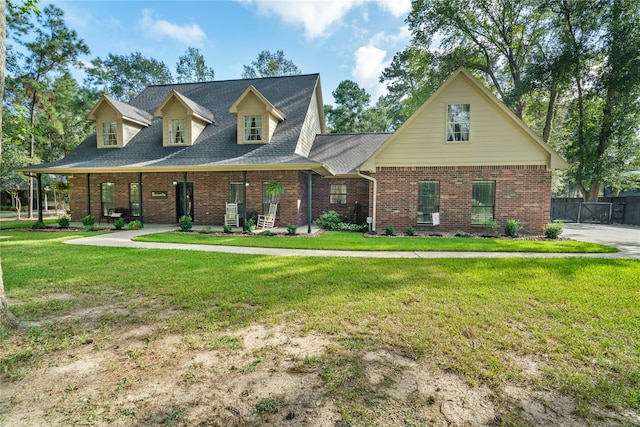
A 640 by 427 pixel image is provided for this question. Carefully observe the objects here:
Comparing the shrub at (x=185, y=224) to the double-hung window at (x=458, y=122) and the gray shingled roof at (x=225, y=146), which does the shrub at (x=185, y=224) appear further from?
the double-hung window at (x=458, y=122)

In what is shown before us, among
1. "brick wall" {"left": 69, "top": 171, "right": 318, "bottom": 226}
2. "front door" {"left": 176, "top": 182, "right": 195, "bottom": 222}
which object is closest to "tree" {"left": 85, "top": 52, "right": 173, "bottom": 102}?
"brick wall" {"left": 69, "top": 171, "right": 318, "bottom": 226}

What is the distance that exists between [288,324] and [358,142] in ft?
49.2

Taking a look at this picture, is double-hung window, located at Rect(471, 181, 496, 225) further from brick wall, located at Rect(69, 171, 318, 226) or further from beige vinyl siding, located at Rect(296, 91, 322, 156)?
beige vinyl siding, located at Rect(296, 91, 322, 156)

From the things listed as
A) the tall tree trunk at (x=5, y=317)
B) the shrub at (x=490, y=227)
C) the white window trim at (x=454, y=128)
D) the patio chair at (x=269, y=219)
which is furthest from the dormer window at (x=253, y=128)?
the tall tree trunk at (x=5, y=317)

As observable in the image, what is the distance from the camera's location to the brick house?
11031 mm

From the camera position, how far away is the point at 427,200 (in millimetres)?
11648

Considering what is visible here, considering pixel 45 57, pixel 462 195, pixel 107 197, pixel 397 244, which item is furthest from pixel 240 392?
pixel 45 57

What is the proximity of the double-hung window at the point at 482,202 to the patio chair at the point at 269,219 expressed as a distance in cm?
811

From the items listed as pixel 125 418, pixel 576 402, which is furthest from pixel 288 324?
pixel 576 402

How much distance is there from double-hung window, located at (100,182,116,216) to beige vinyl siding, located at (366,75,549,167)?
13.6 meters

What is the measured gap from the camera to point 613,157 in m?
17.5

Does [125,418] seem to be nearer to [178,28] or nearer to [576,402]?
[576,402]

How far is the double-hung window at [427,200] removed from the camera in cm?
1156

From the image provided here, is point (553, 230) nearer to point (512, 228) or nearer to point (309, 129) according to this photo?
point (512, 228)
